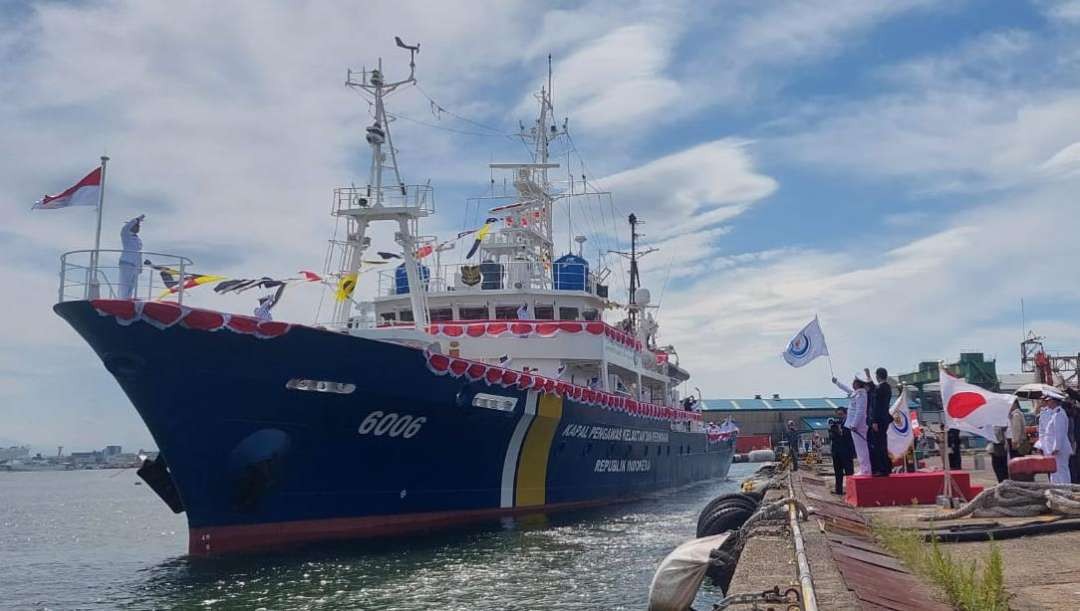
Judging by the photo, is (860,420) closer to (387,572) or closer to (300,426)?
(387,572)

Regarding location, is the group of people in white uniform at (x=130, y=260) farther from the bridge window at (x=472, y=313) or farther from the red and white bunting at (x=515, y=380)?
the bridge window at (x=472, y=313)

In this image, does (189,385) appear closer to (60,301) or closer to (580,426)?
(60,301)

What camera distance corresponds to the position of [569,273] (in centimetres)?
2514

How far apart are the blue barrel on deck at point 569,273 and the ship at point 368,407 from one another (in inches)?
61.4

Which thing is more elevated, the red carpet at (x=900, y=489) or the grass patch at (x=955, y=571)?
the red carpet at (x=900, y=489)

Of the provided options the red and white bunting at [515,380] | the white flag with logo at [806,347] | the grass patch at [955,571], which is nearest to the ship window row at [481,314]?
the red and white bunting at [515,380]

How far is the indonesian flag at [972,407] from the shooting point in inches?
400

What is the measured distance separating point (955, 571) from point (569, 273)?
19873mm

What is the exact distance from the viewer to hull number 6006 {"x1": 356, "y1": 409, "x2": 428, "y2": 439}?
14.5 metres

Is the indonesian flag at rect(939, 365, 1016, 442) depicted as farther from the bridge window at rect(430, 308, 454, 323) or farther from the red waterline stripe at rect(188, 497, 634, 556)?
the bridge window at rect(430, 308, 454, 323)

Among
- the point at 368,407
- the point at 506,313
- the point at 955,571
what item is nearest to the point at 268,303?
the point at 368,407

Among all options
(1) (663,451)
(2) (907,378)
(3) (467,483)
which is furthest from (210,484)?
(2) (907,378)

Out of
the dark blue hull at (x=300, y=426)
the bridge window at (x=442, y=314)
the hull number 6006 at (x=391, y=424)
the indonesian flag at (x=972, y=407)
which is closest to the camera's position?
the indonesian flag at (x=972, y=407)

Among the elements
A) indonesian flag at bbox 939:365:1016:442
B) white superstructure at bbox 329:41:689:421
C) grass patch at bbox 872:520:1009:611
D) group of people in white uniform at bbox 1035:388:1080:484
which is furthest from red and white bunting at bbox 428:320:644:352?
grass patch at bbox 872:520:1009:611
